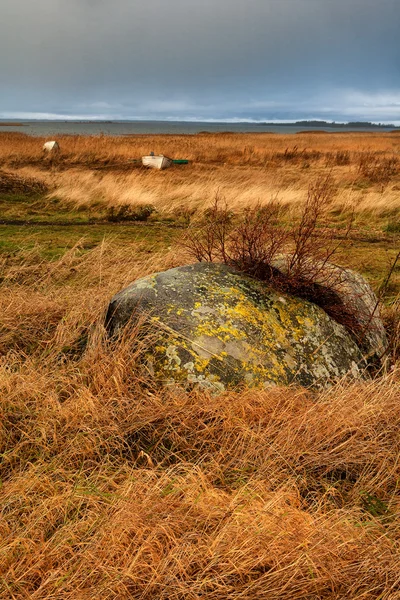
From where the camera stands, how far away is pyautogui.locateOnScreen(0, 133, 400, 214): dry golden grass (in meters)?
12.2

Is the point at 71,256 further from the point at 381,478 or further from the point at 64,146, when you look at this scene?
the point at 64,146

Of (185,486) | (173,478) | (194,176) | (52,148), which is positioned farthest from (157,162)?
(185,486)

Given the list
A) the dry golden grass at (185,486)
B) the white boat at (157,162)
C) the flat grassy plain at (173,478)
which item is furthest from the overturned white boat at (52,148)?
the dry golden grass at (185,486)

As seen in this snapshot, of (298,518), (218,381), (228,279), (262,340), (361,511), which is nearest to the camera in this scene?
(298,518)

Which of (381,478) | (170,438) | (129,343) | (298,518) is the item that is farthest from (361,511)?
(129,343)

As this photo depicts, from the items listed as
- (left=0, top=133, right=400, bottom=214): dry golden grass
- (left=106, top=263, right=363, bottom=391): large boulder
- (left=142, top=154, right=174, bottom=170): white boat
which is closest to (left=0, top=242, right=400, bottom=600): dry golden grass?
(left=106, top=263, right=363, bottom=391): large boulder

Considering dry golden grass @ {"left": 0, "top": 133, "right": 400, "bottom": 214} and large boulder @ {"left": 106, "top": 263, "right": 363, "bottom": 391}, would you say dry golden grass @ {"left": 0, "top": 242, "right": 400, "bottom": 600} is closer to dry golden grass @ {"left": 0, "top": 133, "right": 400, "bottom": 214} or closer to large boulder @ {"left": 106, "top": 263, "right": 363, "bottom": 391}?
large boulder @ {"left": 106, "top": 263, "right": 363, "bottom": 391}

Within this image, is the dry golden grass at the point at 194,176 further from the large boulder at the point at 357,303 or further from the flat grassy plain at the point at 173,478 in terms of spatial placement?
the flat grassy plain at the point at 173,478

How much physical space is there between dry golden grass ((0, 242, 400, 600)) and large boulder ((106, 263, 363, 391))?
180 millimetres

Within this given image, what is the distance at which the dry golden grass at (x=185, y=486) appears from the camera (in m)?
1.77

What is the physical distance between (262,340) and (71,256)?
4550 millimetres

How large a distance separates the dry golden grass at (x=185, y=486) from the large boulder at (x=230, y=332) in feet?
0.59

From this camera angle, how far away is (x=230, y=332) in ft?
10.6

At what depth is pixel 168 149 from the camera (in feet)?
83.7
